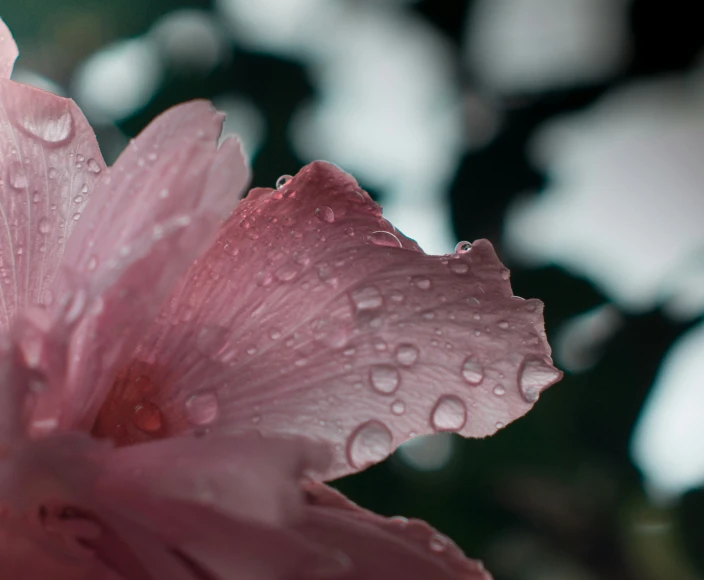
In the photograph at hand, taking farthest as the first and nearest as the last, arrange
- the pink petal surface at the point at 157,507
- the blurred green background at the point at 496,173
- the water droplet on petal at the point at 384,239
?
the blurred green background at the point at 496,173, the water droplet on petal at the point at 384,239, the pink petal surface at the point at 157,507

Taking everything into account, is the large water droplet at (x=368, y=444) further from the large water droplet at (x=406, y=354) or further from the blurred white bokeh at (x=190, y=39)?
the blurred white bokeh at (x=190, y=39)

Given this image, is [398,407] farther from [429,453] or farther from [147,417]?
[429,453]

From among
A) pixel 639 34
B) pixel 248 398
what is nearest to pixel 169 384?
pixel 248 398

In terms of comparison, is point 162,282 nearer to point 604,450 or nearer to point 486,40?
point 604,450

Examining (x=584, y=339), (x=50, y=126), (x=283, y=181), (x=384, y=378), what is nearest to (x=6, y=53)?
(x=50, y=126)

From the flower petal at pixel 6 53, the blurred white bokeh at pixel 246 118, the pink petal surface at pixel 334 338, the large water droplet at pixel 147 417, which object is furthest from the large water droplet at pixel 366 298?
the blurred white bokeh at pixel 246 118
